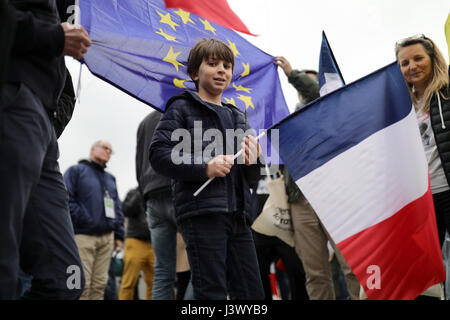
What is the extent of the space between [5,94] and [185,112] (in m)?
1.08

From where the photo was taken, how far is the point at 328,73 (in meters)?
4.33

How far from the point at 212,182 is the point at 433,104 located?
201 cm

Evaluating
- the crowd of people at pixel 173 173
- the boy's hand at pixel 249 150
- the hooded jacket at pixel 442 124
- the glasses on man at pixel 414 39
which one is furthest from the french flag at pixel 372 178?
the boy's hand at pixel 249 150

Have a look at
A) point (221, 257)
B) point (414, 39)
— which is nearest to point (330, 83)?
point (414, 39)

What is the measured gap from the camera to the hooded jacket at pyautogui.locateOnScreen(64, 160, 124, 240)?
17.9ft

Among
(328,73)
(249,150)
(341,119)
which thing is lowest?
(249,150)

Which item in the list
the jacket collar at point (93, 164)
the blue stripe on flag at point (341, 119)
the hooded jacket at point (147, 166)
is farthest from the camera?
the jacket collar at point (93, 164)

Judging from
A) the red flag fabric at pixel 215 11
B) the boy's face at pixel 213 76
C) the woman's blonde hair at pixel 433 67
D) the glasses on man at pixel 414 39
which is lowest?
the boy's face at pixel 213 76

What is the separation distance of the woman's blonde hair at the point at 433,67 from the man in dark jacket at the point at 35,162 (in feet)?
8.82

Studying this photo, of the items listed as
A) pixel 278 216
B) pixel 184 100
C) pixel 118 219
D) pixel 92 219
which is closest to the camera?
pixel 184 100

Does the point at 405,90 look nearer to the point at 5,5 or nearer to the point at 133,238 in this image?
the point at 5,5

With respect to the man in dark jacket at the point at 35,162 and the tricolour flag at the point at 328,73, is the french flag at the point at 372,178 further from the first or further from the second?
the man in dark jacket at the point at 35,162

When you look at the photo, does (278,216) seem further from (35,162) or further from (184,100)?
(35,162)

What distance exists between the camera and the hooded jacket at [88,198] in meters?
5.45
